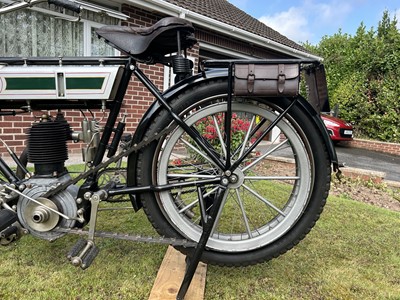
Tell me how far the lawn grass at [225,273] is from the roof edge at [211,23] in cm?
425

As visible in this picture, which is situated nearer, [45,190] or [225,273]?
[45,190]

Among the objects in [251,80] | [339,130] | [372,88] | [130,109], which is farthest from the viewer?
[372,88]

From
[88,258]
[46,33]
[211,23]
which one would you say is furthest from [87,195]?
[211,23]

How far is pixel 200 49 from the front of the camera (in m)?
7.43

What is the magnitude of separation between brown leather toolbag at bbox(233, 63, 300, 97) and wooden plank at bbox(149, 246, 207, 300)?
1037 millimetres

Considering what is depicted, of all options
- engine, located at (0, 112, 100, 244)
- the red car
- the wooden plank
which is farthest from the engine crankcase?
the red car

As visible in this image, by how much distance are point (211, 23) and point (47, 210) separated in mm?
5731

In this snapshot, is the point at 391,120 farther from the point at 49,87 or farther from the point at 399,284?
the point at 49,87

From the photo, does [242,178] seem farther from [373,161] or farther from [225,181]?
[373,161]

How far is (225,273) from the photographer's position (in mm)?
1910

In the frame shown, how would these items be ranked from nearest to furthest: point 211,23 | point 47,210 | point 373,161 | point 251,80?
point 251,80, point 47,210, point 211,23, point 373,161

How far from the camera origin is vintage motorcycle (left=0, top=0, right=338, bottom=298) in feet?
5.36

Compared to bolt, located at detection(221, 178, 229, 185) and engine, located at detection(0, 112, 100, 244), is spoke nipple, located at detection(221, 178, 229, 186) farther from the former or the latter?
engine, located at detection(0, 112, 100, 244)

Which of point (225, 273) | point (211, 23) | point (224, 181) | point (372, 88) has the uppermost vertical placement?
point (211, 23)
